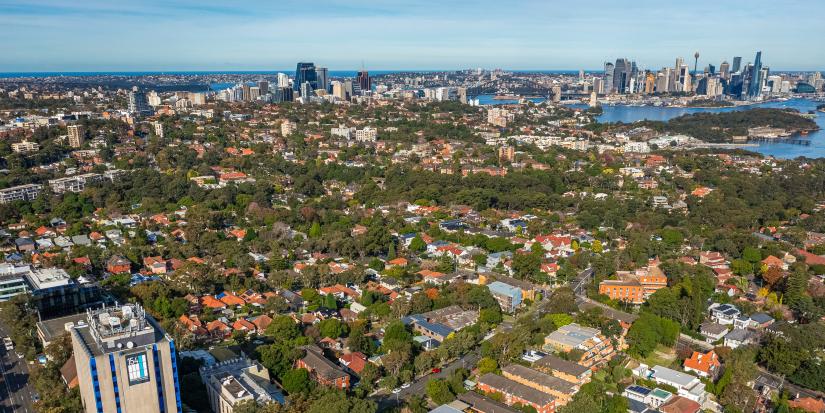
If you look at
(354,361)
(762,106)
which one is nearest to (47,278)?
(354,361)

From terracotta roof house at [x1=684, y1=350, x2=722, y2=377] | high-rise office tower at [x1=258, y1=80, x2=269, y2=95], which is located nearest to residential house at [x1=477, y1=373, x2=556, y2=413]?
terracotta roof house at [x1=684, y1=350, x2=722, y2=377]

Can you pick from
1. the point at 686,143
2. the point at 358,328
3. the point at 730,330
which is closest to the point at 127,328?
the point at 358,328

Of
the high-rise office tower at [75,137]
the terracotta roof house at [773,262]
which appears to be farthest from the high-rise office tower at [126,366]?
the high-rise office tower at [75,137]

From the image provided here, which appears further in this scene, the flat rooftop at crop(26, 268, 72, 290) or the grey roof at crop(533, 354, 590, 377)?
the flat rooftop at crop(26, 268, 72, 290)

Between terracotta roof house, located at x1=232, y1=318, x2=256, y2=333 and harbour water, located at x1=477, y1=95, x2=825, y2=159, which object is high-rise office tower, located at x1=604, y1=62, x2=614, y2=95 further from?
terracotta roof house, located at x1=232, y1=318, x2=256, y2=333

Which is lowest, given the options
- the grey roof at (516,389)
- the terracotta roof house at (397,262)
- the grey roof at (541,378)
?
the terracotta roof house at (397,262)

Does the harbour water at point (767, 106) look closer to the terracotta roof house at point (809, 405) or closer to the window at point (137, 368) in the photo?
the terracotta roof house at point (809, 405)
